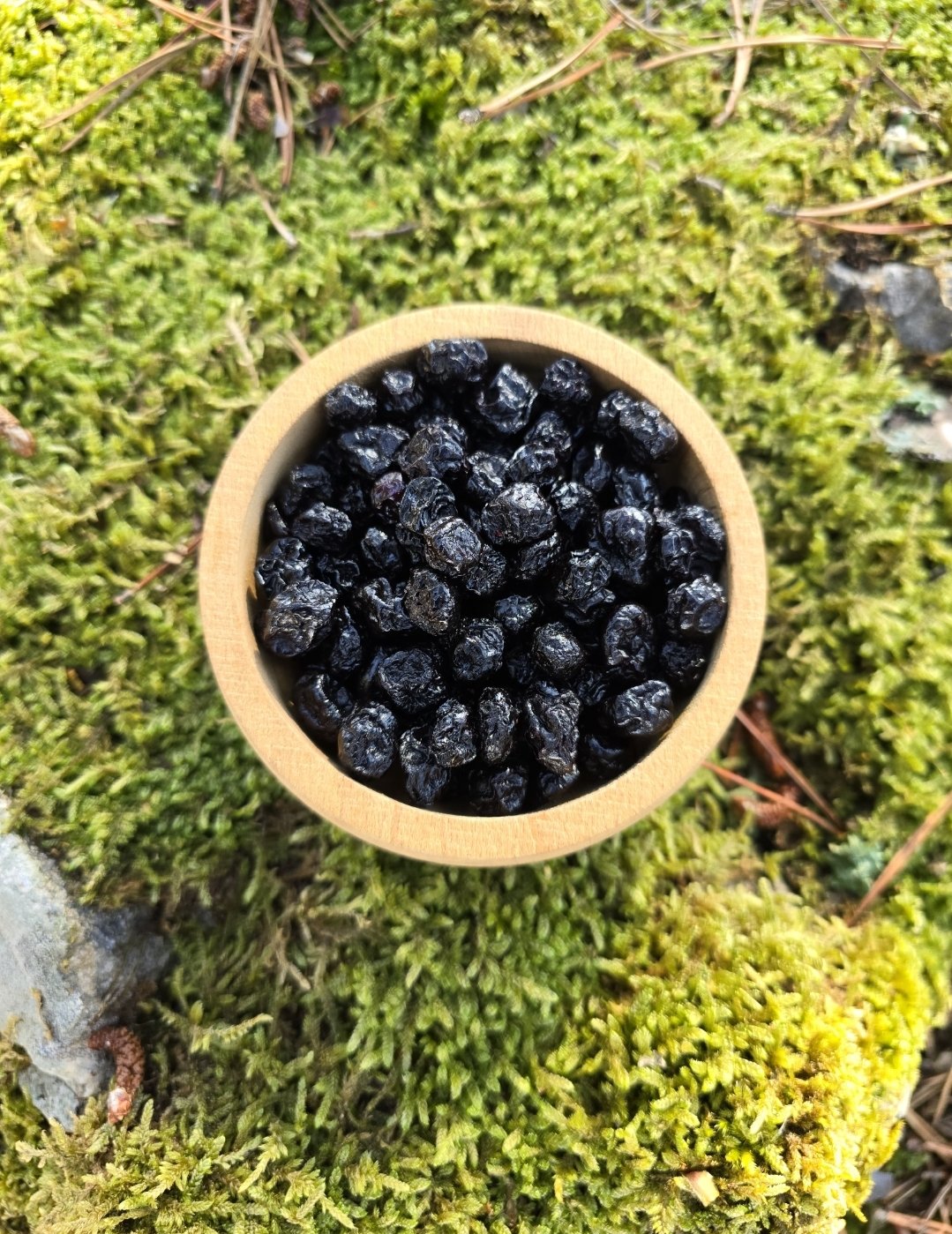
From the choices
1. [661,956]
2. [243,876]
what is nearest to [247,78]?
[243,876]

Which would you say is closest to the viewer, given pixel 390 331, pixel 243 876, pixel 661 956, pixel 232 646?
pixel 232 646

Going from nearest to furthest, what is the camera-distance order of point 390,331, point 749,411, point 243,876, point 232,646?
point 232,646
point 390,331
point 243,876
point 749,411

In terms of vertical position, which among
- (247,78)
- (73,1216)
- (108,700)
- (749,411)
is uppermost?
(247,78)

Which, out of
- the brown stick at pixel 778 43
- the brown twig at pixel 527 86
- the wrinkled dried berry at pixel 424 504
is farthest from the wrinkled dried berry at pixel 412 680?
the brown stick at pixel 778 43

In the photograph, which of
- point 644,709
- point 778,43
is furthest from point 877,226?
point 644,709

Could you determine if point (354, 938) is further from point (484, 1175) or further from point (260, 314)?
point (260, 314)

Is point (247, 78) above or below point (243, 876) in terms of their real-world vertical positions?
above

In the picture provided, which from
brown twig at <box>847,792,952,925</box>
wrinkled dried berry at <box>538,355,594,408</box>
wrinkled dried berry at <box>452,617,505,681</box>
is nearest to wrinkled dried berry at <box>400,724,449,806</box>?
wrinkled dried berry at <box>452,617,505,681</box>
